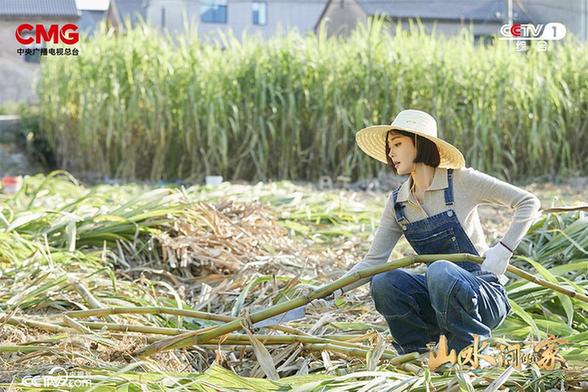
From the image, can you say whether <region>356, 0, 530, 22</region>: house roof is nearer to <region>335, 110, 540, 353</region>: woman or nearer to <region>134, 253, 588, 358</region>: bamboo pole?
<region>335, 110, 540, 353</region>: woman

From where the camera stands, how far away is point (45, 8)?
1789 cm

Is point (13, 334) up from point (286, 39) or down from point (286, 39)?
down

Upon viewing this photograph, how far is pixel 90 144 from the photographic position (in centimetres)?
945

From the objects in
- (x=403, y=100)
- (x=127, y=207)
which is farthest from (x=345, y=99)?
(x=127, y=207)

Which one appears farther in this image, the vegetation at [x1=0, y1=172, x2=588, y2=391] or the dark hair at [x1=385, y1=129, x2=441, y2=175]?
the dark hair at [x1=385, y1=129, x2=441, y2=175]

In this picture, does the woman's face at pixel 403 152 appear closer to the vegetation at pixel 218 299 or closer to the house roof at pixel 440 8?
the vegetation at pixel 218 299

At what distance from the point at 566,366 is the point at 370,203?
4.48 m

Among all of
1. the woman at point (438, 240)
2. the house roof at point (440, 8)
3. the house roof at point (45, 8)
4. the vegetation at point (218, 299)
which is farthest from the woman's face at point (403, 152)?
the house roof at point (440, 8)

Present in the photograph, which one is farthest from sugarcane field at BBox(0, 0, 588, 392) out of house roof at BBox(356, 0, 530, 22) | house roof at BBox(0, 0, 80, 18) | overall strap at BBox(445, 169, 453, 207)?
house roof at BBox(356, 0, 530, 22)

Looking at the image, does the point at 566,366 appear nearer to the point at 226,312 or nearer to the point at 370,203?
the point at 226,312

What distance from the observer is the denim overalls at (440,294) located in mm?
2652

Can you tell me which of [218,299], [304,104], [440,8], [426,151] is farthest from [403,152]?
[440,8]

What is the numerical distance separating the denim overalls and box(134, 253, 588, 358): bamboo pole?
4cm

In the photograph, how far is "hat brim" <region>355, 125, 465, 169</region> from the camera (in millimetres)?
2832
